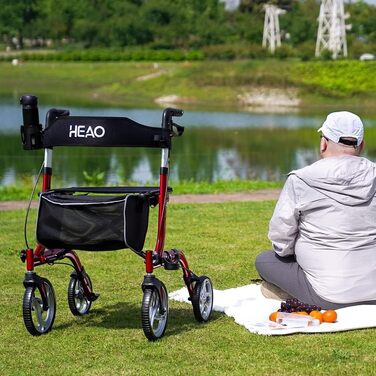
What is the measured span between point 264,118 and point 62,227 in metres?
44.6

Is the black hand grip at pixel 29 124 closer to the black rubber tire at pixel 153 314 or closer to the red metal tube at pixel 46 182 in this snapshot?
the red metal tube at pixel 46 182

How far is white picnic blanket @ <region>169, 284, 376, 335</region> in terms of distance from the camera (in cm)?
582

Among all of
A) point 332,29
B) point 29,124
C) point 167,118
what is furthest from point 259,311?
point 332,29

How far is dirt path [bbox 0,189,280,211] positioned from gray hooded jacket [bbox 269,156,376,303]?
7825 millimetres

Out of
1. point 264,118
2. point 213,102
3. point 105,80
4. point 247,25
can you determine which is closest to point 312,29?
point 247,25

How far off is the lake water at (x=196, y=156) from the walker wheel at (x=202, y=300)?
45.1 feet

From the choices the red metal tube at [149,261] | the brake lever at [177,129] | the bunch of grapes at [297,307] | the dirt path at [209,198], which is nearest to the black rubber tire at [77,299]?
the red metal tube at [149,261]

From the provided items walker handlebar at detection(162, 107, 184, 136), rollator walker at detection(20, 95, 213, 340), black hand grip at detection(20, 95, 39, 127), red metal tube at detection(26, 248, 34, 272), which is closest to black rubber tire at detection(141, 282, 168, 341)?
rollator walker at detection(20, 95, 213, 340)

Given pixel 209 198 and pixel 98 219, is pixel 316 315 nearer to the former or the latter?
pixel 98 219

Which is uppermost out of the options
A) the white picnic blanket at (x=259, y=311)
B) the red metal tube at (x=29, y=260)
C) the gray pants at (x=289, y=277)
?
the red metal tube at (x=29, y=260)

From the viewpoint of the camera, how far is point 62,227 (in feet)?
18.6

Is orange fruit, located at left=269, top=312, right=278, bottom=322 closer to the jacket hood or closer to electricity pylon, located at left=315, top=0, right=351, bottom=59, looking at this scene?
the jacket hood

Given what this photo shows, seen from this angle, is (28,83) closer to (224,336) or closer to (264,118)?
(264,118)

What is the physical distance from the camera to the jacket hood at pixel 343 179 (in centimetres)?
606
